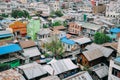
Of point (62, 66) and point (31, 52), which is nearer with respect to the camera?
point (62, 66)

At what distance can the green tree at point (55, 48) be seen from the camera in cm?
2759

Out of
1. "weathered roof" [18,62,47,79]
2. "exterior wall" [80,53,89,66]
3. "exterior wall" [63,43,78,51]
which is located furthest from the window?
"exterior wall" [63,43,78,51]

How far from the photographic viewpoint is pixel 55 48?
28.2 m

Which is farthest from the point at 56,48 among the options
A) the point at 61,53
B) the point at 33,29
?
the point at 33,29

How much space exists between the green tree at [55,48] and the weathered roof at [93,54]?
5168 mm

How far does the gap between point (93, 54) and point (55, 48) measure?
Result: 659 cm

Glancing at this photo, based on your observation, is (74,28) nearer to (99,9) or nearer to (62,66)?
(62,66)

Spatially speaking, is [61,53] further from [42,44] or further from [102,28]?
[102,28]

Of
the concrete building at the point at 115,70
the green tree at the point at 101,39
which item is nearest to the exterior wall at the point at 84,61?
the concrete building at the point at 115,70

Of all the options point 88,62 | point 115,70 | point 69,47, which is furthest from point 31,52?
point 115,70

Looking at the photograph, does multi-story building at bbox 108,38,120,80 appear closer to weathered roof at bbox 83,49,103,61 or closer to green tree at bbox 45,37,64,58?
weathered roof at bbox 83,49,103,61

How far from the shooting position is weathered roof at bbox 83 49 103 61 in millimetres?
23214

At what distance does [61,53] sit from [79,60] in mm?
4248

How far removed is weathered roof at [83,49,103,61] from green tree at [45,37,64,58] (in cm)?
517
